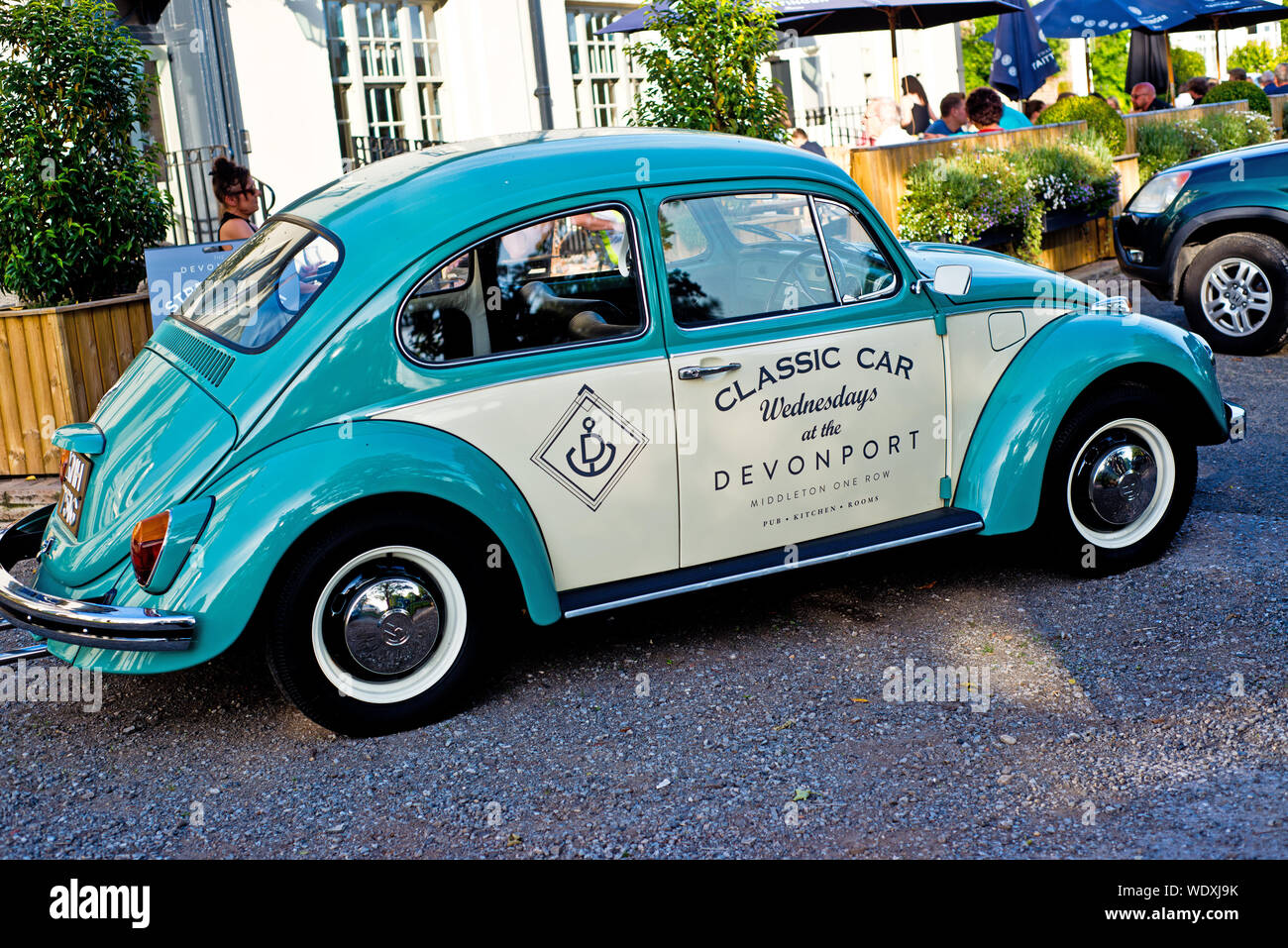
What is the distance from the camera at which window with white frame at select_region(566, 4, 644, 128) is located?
1600cm

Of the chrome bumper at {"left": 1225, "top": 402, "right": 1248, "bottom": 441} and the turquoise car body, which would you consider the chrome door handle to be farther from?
the chrome bumper at {"left": 1225, "top": 402, "right": 1248, "bottom": 441}

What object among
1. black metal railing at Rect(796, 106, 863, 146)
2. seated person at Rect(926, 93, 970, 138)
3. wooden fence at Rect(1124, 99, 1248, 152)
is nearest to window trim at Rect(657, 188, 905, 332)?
seated person at Rect(926, 93, 970, 138)

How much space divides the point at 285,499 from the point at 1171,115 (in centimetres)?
1356

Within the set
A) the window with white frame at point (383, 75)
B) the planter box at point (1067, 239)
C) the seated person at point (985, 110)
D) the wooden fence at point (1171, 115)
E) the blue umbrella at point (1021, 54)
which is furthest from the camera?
the blue umbrella at point (1021, 54)

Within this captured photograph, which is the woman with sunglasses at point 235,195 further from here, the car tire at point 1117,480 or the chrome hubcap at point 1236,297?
the chrome hubcap at point 1236,297

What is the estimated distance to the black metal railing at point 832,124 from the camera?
19656 millimetres

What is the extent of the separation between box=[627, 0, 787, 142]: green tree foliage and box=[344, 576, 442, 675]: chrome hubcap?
5.86 meters

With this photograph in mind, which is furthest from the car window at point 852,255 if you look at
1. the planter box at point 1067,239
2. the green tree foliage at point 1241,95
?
the green tree foliage at point 1241,95

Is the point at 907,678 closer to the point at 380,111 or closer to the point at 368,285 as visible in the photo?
the point at 368,285

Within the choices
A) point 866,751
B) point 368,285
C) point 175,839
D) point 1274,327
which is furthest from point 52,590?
point 1274,327

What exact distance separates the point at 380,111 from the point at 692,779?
11555 millimetres

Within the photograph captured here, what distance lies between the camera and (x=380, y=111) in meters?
13.7

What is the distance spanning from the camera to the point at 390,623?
3.94 metres

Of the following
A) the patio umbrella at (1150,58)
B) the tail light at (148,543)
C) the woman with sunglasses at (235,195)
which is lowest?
the tail light at (148,543)
